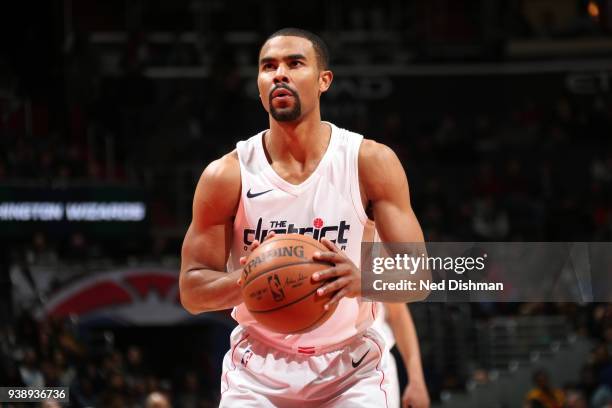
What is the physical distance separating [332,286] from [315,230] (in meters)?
0.55

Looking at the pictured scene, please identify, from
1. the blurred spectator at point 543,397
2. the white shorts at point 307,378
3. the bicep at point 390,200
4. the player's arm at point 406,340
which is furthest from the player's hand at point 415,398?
the blurred spectator at point 543,397

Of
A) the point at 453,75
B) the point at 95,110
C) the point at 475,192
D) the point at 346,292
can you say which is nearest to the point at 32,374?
the point at 346,292

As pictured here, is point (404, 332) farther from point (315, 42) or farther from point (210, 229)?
point (315, 42)

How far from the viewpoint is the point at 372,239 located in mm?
4844

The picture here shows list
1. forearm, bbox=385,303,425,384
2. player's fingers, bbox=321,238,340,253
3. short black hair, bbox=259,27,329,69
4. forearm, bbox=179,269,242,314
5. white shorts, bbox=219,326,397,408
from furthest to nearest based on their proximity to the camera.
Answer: forearm, bbox=385,303,425,384 → short black hair, bbox=259,27,329,69 → white shorts, bbox=219,326,397,408 → forearm, bbox=179,269,242,314 → player's fingers, bbox=321,238,340,253

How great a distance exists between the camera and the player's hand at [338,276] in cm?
414

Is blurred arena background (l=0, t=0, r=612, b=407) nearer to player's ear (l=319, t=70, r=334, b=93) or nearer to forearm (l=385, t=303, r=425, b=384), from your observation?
forearm (l=385, t=303, r=425, b=384)

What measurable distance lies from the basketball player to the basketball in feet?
1.10

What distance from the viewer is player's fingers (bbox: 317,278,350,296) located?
13.5 ft

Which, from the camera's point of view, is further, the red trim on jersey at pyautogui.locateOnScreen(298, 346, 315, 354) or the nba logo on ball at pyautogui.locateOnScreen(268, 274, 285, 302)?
the red trim on jersey at pyautogui.locateOnScreen(298, 346, 315, 354)

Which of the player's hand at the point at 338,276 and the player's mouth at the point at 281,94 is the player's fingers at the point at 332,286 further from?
the player's mouth at the point at 281,94

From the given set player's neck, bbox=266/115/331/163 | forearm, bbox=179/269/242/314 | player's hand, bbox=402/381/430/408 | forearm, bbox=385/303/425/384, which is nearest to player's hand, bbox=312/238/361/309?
forearm, bbox=179/269/242/314

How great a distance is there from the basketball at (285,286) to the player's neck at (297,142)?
68 centimetres

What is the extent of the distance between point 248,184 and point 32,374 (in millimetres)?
3910
